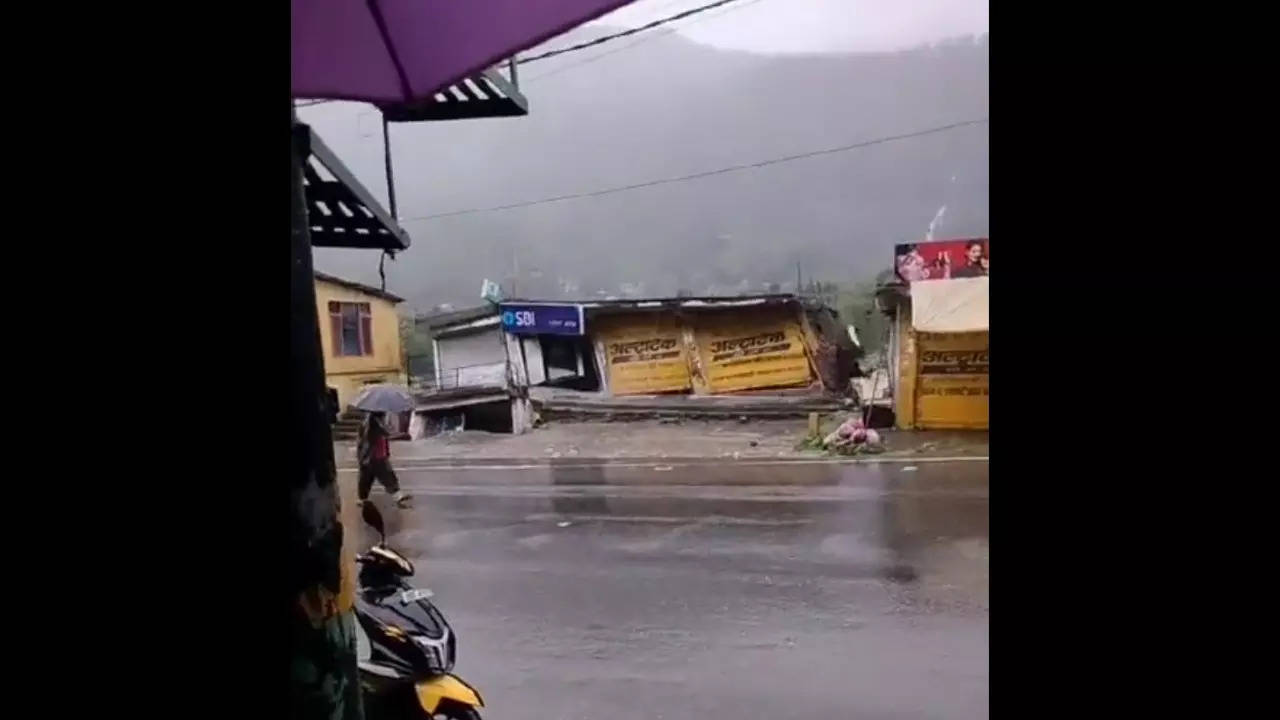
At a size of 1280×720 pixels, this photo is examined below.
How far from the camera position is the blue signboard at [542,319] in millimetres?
2246

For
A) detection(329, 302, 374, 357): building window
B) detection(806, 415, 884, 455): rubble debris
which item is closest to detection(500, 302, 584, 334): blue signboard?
detection(329, 302, 374, 357): building window

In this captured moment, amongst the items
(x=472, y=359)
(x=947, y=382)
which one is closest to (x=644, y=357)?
(x=472, y=359)

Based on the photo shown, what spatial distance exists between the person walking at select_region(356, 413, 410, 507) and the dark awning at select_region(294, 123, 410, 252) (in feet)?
1.29

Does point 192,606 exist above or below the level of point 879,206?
below

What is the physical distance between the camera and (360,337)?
1944 millimetres

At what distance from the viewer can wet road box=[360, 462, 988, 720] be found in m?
1.66

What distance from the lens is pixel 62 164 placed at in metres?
0.55

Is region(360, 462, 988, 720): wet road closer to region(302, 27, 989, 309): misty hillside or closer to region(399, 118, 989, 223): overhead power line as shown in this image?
region(302, 27, 989, 309): misty hillside

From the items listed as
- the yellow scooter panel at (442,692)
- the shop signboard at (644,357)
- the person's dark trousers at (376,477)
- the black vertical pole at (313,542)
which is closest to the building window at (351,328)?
the person's dark trousers at (376,477)

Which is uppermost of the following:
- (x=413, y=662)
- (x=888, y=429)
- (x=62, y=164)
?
(x=62, y=164)

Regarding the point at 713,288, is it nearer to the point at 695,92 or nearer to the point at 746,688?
the point at 695,92

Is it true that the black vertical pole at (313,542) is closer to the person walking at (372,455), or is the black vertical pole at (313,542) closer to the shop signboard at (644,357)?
the person walking at (372,455)
